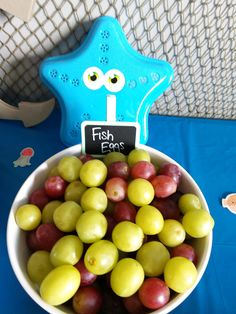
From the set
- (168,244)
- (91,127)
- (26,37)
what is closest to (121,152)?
(91,127)

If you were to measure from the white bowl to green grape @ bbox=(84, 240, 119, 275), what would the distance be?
62 millimetres

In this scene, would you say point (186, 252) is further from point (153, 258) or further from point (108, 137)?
point (108, 137)

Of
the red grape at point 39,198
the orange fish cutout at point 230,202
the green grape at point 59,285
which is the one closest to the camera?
the green grape at point 59,285

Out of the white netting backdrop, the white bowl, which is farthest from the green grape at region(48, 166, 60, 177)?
the white netting backdrop

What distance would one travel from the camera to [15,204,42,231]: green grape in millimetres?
410

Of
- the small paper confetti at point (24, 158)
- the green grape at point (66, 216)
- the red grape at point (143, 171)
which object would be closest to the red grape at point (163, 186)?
the red grape at point (143, 171)

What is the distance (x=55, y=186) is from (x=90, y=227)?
0.10 m

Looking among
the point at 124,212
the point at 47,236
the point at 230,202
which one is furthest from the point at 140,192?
the point at 230,202

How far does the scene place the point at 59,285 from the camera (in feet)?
1.10

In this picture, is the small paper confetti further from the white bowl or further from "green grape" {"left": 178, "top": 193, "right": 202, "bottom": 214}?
"green grape" {"left": 178, "top": 193, "right": 202, "bottom": 214}

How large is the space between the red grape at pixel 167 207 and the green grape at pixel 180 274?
0.08 meters

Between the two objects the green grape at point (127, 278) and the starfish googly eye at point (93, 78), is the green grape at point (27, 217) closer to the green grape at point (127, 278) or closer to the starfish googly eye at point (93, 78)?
the green grape at point (127, 278)

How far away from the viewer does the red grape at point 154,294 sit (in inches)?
13.8

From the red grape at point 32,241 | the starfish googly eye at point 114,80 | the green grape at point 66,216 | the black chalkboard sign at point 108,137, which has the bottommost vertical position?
the red grape at point 32,241
